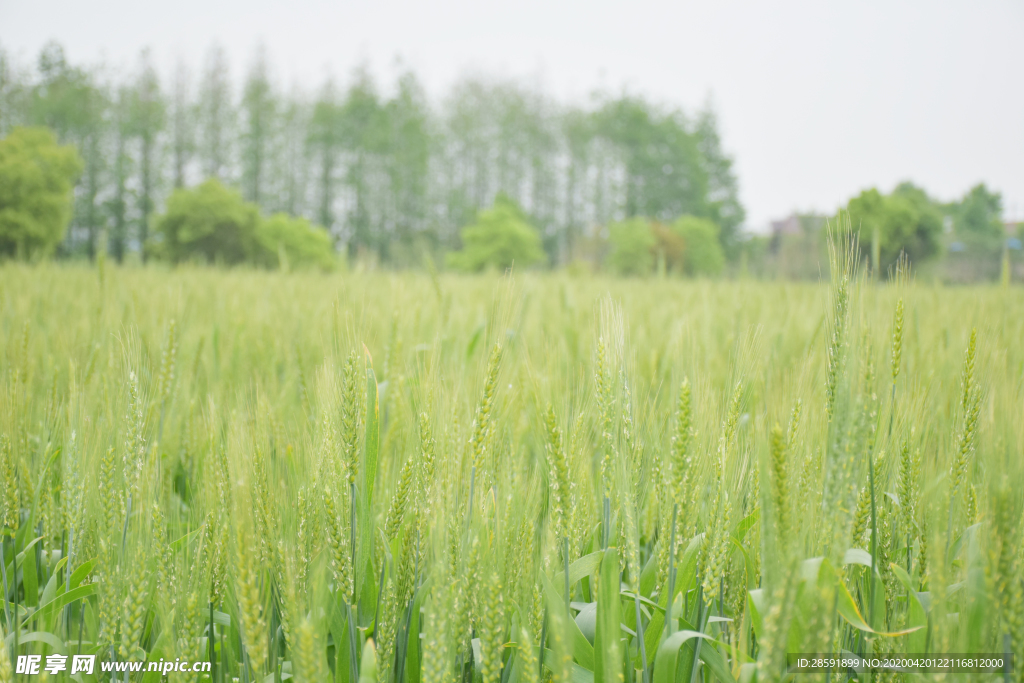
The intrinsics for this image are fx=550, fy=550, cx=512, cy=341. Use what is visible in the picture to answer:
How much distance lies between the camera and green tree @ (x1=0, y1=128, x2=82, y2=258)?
37.2 ft

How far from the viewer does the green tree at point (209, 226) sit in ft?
50.5

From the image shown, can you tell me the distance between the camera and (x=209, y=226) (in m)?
15.3

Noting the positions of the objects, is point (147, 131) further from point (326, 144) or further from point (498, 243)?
point (498, 243)

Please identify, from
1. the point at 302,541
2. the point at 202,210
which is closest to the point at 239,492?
the point at 302,541

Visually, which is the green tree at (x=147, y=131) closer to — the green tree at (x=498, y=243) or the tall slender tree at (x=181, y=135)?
the tall slender tree at (x=181, y=135)

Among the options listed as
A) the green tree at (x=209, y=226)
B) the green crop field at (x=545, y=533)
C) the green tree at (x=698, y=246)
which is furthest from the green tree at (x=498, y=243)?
the green crop field at (x=545, y=533)

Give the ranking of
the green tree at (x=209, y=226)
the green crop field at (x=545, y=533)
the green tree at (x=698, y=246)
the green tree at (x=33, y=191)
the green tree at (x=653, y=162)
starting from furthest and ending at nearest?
the green tree at (x=653, y=162) < the green tree at (x=698, y=246) < the green tree at (x=209, y=226) < the green tree at (x=33, y=191) < the green crop field at (x=545, y=533)

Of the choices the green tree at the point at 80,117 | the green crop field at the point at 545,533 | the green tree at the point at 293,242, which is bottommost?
the green crop field at the point at 545,533

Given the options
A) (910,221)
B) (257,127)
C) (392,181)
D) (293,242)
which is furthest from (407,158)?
(910,221)

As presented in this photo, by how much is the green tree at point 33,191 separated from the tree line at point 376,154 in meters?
8.08

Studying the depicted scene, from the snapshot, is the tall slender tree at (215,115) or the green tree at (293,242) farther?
the tall slender tree at (215,115)

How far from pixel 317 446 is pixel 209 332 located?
163 centimetres

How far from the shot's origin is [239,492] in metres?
0.61

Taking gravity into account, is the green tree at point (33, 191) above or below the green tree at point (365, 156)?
below
